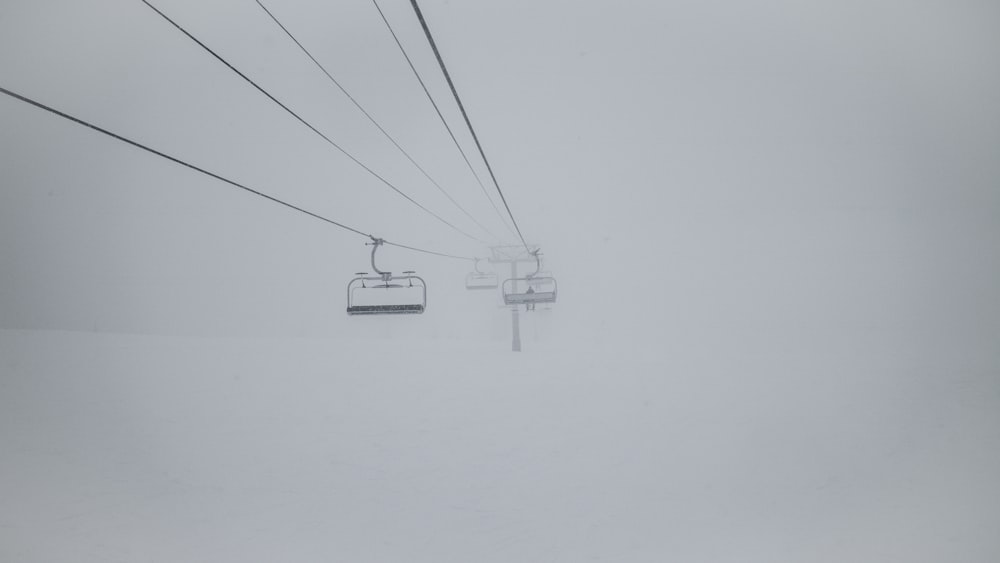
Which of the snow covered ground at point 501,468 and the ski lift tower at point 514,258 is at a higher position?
the ski lift tower at point 514,258

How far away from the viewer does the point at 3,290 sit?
4375cm

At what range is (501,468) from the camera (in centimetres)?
837

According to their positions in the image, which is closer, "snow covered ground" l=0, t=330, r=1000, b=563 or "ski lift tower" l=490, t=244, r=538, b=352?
"snow covered ground" l=0, t=330, r=1000, b=563

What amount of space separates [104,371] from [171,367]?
8.64 feet

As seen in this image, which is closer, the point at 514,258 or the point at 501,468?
the point at 501,468

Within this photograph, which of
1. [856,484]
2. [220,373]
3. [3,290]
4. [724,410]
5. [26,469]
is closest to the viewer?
[856,484]

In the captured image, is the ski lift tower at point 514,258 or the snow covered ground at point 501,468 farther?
the ski lift tower at point 514,258

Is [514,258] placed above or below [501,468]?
above

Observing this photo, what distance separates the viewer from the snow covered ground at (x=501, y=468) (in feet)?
17.4

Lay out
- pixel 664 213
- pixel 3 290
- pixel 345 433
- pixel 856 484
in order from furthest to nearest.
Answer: pixel 664 213
pixel 3 290
pixel 345 433
pixel 856 484

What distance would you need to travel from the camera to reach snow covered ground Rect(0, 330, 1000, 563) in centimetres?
529

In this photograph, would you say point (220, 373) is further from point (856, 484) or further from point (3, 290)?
point (3, 290)

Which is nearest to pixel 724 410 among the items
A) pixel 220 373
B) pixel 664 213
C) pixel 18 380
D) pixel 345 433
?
pixel 345 433

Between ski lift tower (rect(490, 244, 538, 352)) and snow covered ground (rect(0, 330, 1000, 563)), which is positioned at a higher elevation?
ski lift tower (rect(490, 244, 538, 352))
